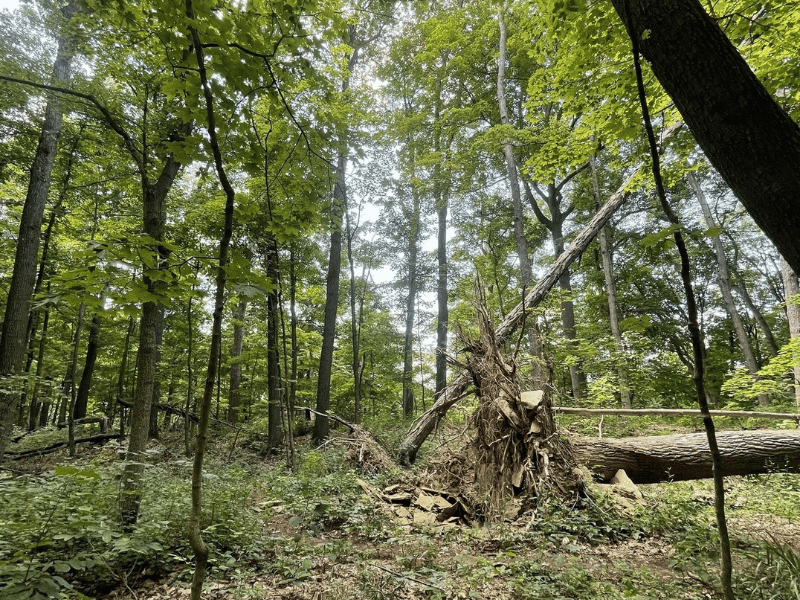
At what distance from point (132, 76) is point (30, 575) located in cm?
467

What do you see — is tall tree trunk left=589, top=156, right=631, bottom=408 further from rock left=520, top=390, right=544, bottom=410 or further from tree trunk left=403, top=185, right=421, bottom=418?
tree trunk left=403, top=185, right=421, bottom=418

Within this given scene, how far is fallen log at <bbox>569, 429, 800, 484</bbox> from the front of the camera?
4977 mm

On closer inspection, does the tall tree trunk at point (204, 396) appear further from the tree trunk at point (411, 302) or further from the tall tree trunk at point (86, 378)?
the tree trunk at point (411, 302)

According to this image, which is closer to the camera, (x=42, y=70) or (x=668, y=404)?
(x=42, y=70)

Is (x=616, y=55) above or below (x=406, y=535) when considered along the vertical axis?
above

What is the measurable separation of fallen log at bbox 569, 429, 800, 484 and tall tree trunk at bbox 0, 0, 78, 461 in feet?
29.3

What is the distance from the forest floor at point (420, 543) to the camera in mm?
2732

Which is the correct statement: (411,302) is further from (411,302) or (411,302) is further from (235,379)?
(235,379)

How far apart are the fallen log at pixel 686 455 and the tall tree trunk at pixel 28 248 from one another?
8943 mm

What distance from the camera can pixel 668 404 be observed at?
1244 cm

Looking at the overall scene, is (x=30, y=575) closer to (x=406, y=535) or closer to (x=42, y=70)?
(x=406, y=535)

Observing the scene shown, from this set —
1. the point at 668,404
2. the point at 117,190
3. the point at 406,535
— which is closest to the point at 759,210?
the point at 406,535

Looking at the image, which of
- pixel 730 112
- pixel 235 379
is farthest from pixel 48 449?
pixel 730 112

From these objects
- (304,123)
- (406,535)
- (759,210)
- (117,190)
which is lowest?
(406,535)
